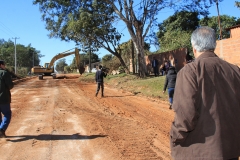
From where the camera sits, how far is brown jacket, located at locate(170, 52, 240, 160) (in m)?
2.17

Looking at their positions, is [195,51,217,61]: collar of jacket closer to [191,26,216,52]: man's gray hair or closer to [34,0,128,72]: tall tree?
[191,26,216,52]: man's gray hair

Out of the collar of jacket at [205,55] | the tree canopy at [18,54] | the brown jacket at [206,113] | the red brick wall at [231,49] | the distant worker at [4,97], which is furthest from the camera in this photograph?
the tree canopy at [18,54]

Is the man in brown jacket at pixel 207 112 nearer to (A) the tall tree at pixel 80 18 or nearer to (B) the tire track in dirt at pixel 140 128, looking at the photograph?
(B) the tire track in dirt at pixel 140 128

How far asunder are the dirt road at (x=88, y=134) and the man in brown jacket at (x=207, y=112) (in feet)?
10.0

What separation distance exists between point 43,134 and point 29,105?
5.51m

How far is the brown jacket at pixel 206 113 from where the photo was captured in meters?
2.17

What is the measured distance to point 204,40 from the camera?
239 centimetres

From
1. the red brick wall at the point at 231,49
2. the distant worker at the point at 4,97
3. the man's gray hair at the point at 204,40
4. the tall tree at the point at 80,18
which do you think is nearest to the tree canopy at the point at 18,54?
Result: the tall tree at the point at 80,18

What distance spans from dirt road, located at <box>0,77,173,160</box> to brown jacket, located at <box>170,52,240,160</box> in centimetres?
306

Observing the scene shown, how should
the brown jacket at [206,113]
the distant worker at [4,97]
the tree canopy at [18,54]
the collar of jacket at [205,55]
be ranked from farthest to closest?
1. the tree canopy at [18,54]
2. the distant worker at [4,97]
3. the collar of jacket at [205,55]
4. the brown jacket at [206,113]

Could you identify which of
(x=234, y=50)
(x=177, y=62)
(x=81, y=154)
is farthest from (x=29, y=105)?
(x=177, y=62)

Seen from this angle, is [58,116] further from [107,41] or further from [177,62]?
[107,41]

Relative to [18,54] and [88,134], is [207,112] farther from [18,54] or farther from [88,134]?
[18,54]

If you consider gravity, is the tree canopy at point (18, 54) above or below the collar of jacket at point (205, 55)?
above
